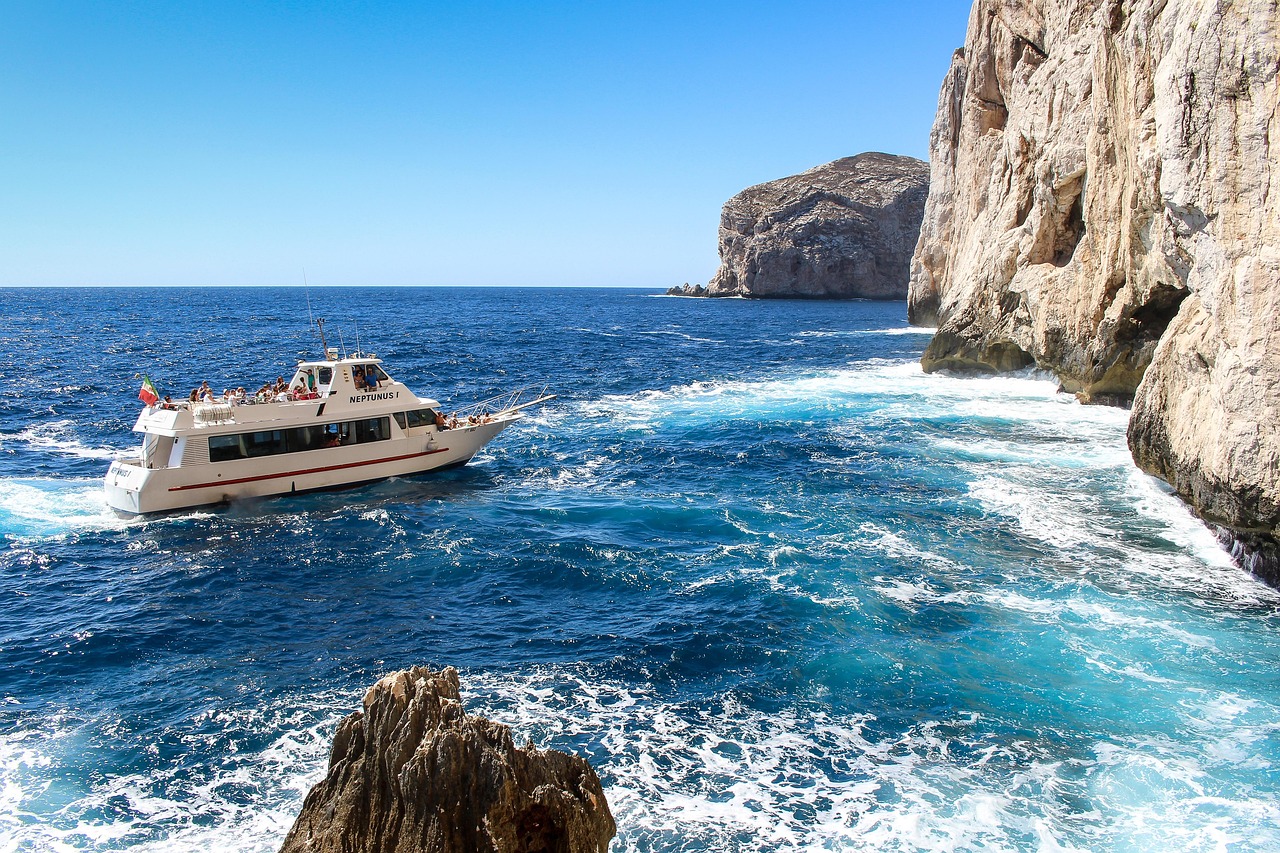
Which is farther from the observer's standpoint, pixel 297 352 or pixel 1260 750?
pixel 297 352

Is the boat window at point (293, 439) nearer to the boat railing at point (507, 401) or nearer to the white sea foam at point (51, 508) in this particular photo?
the white sea foam at point (51, 508)

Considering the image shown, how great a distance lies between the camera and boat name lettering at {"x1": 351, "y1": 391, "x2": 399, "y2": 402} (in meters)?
30.9

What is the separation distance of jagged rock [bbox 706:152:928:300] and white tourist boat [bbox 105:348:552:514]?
404 ft

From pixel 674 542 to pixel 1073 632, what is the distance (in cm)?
1063

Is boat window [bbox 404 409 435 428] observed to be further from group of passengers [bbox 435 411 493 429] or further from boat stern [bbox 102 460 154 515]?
boat stern [bbox 102 460 154 515]

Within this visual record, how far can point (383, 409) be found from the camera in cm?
3145

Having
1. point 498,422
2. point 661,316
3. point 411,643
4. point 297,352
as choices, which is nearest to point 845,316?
point 661,316

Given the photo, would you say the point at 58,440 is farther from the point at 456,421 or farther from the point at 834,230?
the point at 834,230

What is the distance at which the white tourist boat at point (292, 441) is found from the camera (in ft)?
91.4

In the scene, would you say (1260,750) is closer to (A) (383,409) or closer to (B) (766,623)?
(B) (766,623)

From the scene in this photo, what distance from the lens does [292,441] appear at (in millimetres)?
29891

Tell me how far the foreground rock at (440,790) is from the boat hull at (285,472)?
21.6 meters

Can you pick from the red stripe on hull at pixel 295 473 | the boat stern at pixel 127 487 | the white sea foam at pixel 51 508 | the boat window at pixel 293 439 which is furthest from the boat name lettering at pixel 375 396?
the white sea foam at pixel 51 508

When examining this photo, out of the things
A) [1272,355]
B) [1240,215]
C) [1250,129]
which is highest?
[1250,129]
